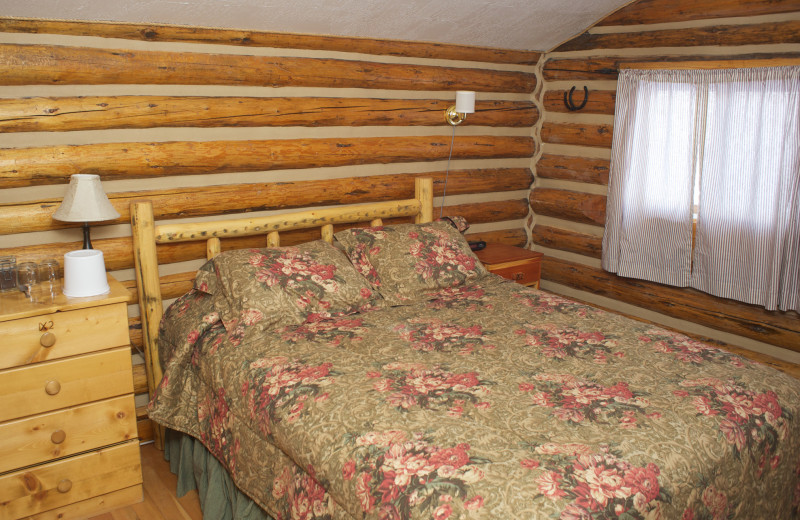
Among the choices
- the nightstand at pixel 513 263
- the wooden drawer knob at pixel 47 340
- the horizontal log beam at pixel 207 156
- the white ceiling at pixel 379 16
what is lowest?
the nightstand at pixel 513 263

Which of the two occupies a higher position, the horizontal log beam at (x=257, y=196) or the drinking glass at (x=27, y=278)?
the horizontal log beam at (x=257, y=196)

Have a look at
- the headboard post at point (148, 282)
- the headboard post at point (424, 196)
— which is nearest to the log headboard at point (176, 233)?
the headboard post at point (148, 282)

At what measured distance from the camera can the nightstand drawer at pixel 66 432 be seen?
104 inches

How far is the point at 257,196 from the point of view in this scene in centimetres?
363

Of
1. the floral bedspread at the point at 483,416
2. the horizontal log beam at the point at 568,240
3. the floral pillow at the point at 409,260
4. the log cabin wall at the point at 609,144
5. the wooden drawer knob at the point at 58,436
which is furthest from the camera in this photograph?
the horizontal log beam at the point at 568,240

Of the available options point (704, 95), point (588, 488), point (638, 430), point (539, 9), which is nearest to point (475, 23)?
point (539, 9)

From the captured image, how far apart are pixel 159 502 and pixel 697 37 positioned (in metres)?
3.97

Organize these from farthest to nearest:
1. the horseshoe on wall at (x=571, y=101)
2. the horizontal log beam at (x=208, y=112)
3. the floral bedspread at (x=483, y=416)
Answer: the horseshoe on wall at (x=571, y=101)
the horizontal log beam at (x=208, y=112)
the floral bedspread at (x=483, y=416)

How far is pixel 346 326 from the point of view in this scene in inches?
119

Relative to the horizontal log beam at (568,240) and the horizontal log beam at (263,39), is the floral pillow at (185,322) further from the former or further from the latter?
the horizontal log beam at (568,240)

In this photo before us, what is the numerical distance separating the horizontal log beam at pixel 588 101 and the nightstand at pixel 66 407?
131 inches

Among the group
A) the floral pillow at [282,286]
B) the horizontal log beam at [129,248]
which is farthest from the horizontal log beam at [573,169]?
the floral pillow at [282,286]

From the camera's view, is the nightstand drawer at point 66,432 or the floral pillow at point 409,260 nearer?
the nightstand drawer at point 66,432

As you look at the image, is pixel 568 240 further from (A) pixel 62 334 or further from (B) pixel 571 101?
(A) pixel 62 334
